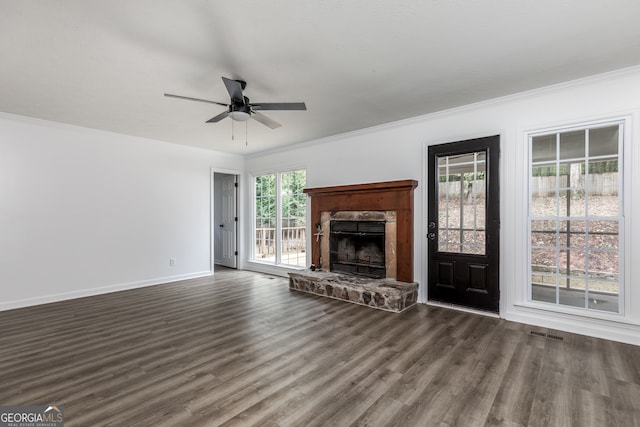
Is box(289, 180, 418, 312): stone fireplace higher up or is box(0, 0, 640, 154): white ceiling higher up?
box(0, 0, 640, 154): white ceiling

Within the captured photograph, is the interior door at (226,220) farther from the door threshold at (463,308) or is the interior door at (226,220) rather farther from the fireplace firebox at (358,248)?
the door threshold at (463,308)

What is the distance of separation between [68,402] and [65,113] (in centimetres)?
374

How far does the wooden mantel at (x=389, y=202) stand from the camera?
4348 mm

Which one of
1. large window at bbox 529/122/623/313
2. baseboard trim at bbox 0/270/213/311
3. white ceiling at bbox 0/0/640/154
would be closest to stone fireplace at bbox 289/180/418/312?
white ceiling at bbox 0/0/640/154

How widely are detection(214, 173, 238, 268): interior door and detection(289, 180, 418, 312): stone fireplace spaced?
8.17 feet

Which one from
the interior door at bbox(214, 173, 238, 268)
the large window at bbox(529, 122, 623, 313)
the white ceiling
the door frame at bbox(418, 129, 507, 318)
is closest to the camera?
the white ceiling

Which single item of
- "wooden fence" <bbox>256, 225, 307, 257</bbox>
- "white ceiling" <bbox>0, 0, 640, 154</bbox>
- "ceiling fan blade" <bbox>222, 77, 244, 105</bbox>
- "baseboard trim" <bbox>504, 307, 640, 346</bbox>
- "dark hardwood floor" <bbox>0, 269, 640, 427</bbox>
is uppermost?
"white ceiling" <bbox>0, 0, 640, 154</bbox>

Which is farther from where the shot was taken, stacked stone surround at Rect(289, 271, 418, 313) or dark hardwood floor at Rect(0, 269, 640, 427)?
stacked stone surround at Rect(289, 271, 418, 313)

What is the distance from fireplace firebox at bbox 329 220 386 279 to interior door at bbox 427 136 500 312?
2.52 ft

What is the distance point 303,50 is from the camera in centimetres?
260

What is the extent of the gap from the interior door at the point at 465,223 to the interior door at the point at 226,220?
462 cm

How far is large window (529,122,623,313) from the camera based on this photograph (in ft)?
10.5

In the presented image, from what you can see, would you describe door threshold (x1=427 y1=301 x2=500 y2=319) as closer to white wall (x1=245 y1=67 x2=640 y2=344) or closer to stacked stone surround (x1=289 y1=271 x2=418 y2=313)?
white wall (x1=245 y1=67 x2=640 y2=344)

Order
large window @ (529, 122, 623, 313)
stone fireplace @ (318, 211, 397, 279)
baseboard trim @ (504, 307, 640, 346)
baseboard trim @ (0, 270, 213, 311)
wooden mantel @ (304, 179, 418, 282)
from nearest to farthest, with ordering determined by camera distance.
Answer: baseboard trim @ (504, 307, 640, 346) → large window @ (529, 122, 623, 313) → baseboard trim @ (0, 270, 213, 311) → wooden mantel @ (304, 179, 418, 282) → stone fireplace @ (318, 211, 397, 279)
